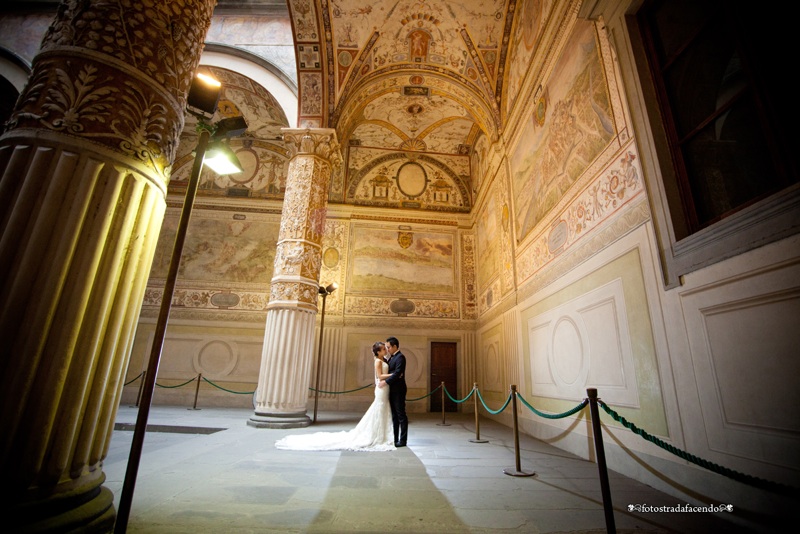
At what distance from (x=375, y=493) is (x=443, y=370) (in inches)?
331

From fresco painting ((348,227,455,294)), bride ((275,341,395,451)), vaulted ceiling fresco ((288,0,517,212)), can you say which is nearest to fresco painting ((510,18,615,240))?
vaulted ceiling fresco ((288,0,517,212))

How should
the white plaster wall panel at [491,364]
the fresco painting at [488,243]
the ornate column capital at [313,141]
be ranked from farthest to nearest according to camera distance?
the fresco painting at [488,243], the white plaster wall panel at [491,364], the ornate column capital at [313,141]

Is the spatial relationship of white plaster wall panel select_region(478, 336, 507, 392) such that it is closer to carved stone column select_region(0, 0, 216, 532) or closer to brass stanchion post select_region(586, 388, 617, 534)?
brass stanchion post select_region(586, 388, 617, 534)

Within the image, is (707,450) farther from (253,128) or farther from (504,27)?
(253,128)

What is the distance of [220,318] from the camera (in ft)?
36.0

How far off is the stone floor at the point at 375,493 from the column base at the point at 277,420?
1529mm

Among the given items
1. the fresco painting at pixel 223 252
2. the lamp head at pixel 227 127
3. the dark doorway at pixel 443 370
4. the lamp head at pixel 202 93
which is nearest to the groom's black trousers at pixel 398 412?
the lamp head at pixel 227 127

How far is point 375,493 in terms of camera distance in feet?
9.14

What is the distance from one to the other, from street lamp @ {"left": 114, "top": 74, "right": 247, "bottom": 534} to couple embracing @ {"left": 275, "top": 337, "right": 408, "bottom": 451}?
9.73 feet

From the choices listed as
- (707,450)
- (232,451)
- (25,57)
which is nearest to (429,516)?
(707,450)

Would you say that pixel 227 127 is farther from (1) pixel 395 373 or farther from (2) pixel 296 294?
(2) pixel 296 294

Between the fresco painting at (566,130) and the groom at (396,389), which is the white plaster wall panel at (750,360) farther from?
the groom at (396,389)

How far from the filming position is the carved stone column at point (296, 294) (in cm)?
640

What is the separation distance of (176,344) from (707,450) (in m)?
12.2
